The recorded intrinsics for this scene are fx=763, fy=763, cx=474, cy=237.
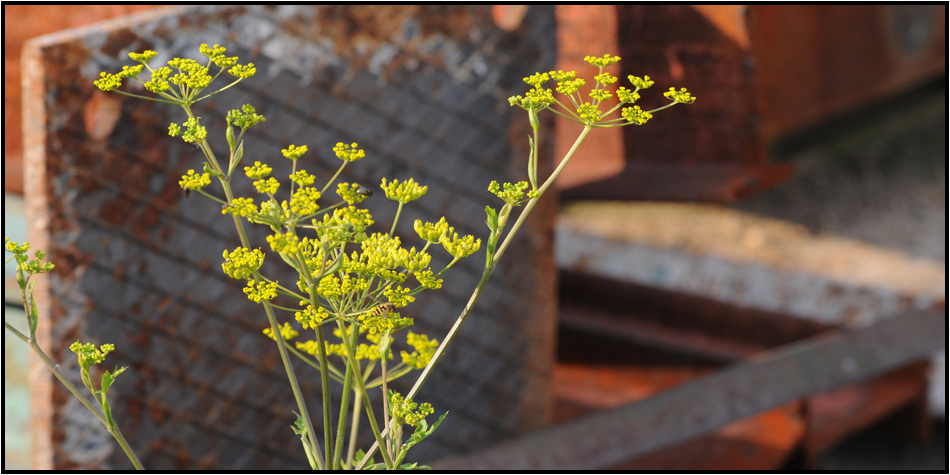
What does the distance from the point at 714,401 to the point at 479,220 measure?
1.88ft

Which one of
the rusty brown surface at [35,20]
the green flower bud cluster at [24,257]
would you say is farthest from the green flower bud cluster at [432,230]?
the rusty brown surface at [35,20]

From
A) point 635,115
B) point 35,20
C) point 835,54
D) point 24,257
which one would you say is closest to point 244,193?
point 35,20

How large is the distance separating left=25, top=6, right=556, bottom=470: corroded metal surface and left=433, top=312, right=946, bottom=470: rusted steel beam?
24cm

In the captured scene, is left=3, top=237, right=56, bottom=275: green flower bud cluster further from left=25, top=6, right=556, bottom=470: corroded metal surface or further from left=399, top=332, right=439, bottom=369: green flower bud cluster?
left=25, top=6, right=556, bottom=470: corroded metal surface

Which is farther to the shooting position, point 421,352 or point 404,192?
point 421,352

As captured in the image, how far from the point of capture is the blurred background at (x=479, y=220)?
1.17m

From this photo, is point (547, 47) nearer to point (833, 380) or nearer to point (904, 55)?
point (833, 380)

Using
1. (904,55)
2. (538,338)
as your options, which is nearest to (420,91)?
(538,338)

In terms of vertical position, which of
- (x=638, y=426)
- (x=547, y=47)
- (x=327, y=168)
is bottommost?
(x=638, y=426)

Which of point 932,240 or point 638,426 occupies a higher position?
point 932,240

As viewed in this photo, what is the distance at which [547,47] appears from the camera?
1462 millimetres

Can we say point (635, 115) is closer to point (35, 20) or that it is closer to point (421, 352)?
point (421, 352)

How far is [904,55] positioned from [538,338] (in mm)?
2264

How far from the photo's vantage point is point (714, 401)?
1475mm
